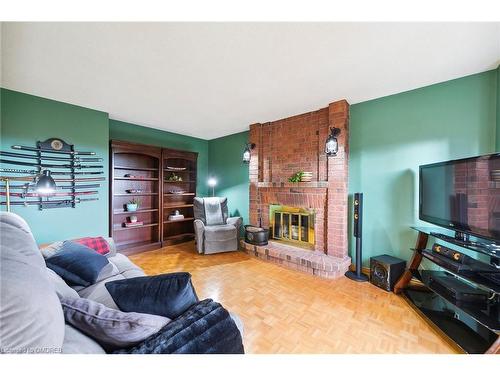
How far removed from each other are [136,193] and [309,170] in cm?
309

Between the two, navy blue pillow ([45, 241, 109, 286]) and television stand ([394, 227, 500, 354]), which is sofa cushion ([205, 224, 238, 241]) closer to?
navy blue pillow ([45, 241, 109, 286])

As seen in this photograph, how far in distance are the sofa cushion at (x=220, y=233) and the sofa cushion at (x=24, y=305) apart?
2674mm

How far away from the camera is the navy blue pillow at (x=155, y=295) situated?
0.93m

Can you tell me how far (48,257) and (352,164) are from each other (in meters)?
3.44

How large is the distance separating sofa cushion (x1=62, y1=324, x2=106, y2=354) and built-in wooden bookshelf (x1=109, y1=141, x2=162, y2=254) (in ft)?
9.43

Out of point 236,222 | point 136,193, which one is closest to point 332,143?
point 236,222

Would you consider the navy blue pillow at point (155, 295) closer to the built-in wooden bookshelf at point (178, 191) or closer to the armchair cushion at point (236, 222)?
the armchair cushion at point (236, 222)

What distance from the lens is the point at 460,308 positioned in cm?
149

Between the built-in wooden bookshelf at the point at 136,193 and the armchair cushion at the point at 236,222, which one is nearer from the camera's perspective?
the built-in wooden bookshelf at the point at 136,193

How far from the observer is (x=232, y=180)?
438 centimetres

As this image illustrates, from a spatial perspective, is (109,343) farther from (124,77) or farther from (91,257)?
(124,77)

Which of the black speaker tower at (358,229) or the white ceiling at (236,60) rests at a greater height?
the white ceiling at (236,60)

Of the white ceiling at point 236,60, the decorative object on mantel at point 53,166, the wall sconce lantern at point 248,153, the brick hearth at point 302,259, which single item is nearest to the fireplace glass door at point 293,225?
the brick hearth at point 302,259

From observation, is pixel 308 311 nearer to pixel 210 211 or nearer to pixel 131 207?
pixel 210 211
